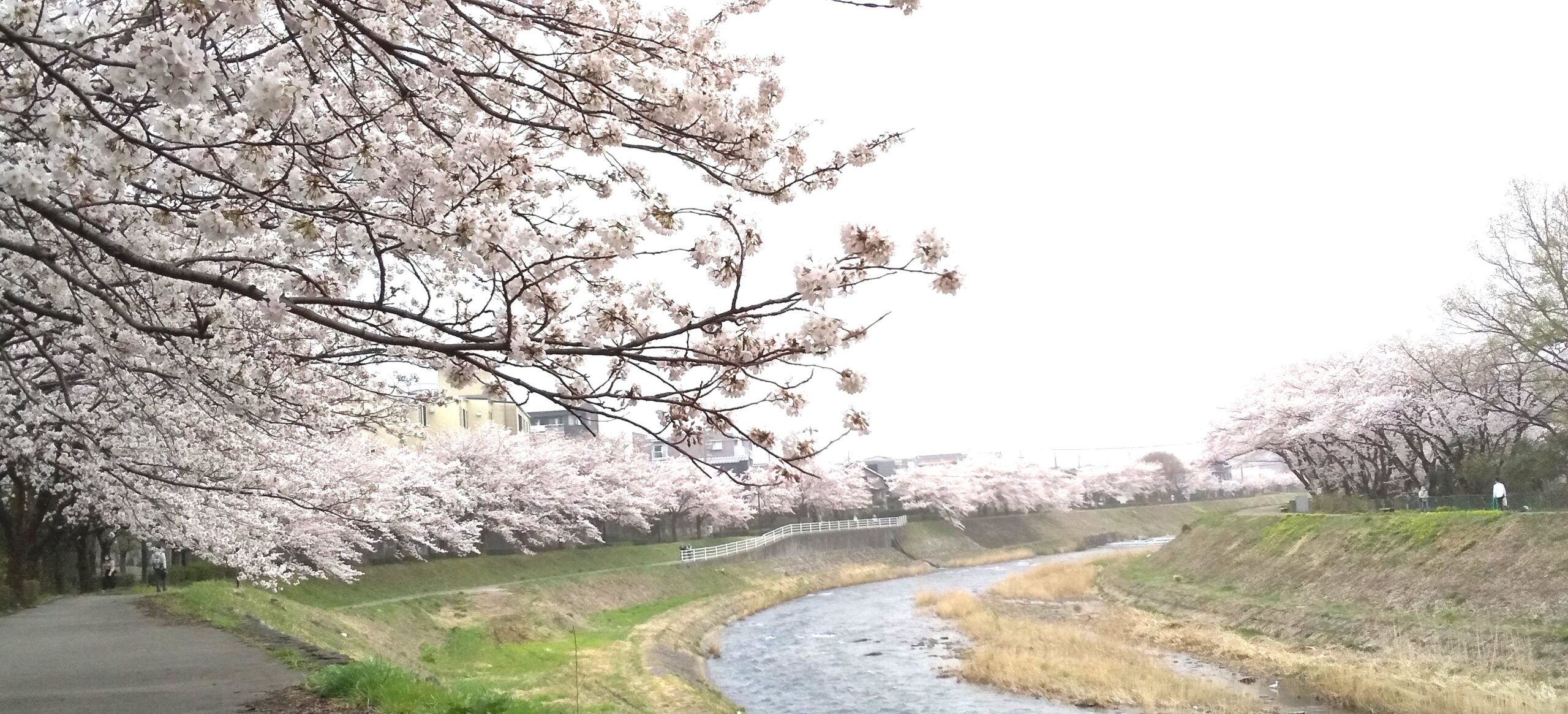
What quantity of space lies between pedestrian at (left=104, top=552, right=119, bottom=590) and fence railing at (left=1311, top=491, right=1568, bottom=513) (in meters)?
A: 33.2

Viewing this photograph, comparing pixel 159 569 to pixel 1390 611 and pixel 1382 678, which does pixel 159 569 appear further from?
pixel 1390 611

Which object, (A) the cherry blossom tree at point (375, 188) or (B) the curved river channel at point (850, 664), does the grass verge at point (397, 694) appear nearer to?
(A) the cherry blossom tree at point (375, 188)

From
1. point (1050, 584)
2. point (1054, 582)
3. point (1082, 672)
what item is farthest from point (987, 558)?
point (1082, 672)

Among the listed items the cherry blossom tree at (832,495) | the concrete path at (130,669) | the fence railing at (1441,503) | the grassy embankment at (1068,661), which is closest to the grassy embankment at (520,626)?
the concrete path at (130,669)

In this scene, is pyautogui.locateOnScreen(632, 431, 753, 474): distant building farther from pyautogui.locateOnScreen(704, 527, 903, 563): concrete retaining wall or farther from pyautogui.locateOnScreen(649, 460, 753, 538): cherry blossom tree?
pyautogui.locateOnScreen(704, 527, 903, 563): concrete retaining wall

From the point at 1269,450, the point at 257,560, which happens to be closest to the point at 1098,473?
the point at 1269,450

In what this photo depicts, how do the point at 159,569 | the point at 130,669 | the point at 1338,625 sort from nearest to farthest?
the point at 130,669 < the point at 1338,625 < the point at 159,569

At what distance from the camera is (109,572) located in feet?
88.9

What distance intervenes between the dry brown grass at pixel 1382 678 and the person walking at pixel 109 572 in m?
25.7

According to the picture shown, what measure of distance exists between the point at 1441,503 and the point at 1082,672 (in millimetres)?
13585

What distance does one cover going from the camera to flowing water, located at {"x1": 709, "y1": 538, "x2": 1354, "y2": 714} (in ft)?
58.4

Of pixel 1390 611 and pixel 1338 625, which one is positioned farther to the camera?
pixel 1338 625

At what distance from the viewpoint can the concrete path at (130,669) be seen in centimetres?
825

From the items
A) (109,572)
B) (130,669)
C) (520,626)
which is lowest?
(520,626)
